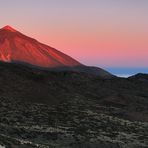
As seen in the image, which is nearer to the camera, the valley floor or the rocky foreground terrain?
the valley floor

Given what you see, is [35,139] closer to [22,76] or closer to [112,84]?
[22,76]

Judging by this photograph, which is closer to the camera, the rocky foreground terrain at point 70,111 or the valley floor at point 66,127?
the valley floor at point 66,127

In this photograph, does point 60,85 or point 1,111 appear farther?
point 60,85

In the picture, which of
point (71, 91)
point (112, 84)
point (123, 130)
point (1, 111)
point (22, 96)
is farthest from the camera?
point (112, 84)

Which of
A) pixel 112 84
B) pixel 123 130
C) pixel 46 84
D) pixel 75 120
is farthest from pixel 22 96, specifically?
pixel 112 84

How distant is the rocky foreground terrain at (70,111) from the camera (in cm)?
5134

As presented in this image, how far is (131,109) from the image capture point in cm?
10119

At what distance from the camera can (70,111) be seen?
85.2 metres

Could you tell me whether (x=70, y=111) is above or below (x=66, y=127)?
Answer: above

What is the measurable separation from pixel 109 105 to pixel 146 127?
28.6 m

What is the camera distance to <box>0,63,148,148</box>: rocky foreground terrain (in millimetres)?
51344

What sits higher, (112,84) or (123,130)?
(112,84)

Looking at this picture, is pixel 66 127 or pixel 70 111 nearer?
pixel 66 127

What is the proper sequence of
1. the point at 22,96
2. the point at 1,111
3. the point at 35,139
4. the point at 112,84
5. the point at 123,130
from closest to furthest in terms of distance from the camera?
the point at 35,139 < the point at 123,130 < the point at 1,111 < the point at 22,96 < the point at 112,84
